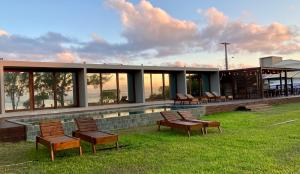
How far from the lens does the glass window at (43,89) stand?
17.9m

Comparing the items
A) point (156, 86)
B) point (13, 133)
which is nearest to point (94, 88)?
point (156, 86)

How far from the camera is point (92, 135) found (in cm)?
806

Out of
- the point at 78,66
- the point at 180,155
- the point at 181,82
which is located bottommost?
the point at 180,155

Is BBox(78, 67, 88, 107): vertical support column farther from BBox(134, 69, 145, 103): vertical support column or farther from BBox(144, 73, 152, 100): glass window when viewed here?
BBox(144, 73, 152, 100): glass window

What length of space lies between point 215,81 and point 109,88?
982 cm

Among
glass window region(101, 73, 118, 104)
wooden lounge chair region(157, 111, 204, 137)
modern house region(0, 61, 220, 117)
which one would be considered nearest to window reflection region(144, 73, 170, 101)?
modern house region(0, 61, 220, 117)

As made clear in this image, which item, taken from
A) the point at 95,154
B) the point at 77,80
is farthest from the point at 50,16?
the point at 95,154

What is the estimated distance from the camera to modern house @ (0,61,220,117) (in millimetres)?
17122

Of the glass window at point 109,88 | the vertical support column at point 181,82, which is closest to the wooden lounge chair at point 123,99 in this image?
the glass window at point 109,88

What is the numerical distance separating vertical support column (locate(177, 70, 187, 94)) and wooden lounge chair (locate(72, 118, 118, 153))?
15.5 meters

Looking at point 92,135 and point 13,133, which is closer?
point 92,135

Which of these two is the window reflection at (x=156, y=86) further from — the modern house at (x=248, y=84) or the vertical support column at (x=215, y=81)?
the modern house at (x=248, y=84)

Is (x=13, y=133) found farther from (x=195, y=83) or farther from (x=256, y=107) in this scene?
(x=195, y=83)

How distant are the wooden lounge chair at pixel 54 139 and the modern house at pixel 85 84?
8452 millimetres
